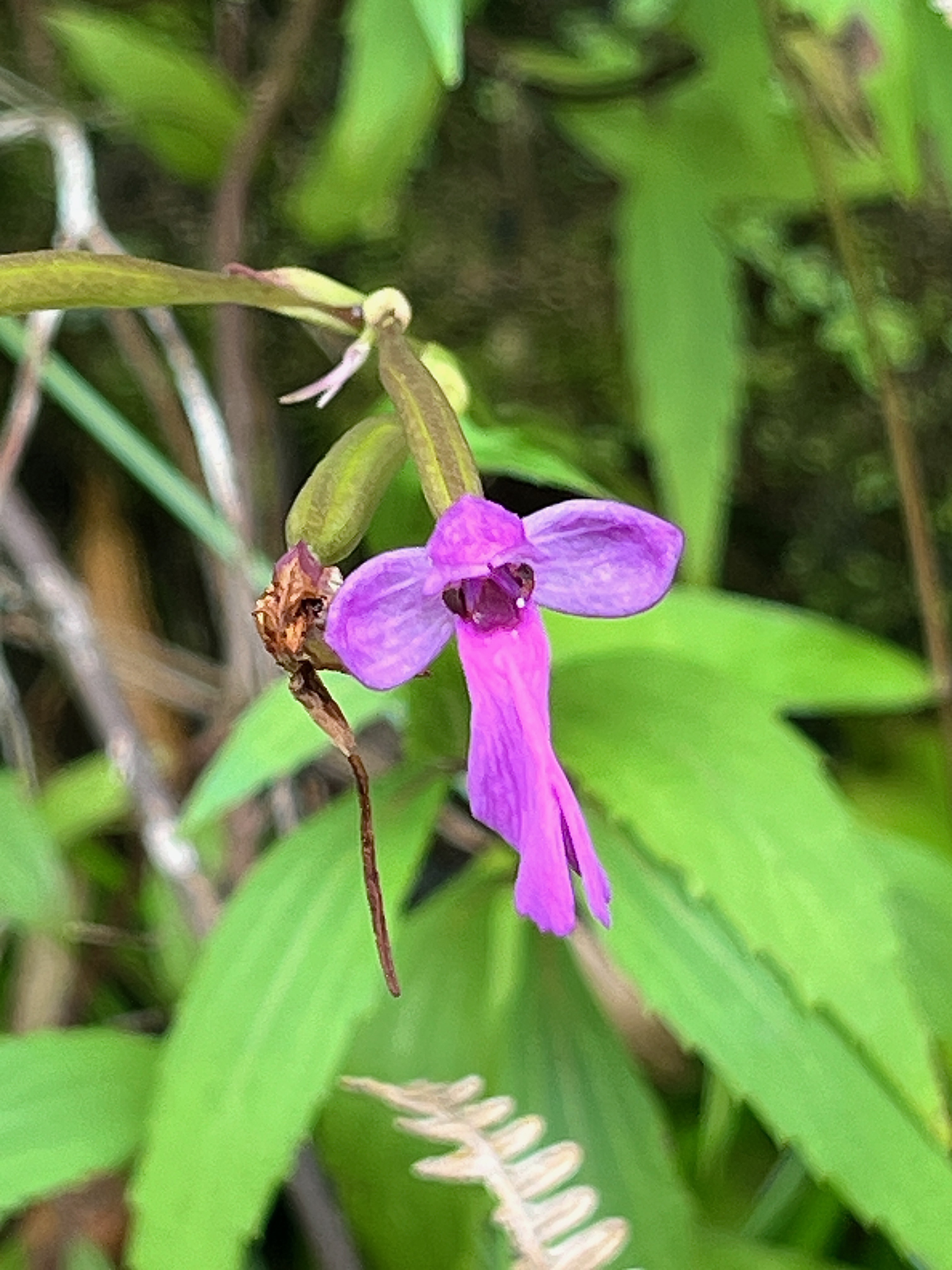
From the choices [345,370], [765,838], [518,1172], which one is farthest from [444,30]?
[518,1172]

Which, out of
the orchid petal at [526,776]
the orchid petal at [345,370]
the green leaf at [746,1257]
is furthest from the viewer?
the green leaf at [746,1257]

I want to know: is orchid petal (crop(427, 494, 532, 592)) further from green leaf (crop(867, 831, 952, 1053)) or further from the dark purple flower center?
green leaf (crop(867, 831, 952, 1053))

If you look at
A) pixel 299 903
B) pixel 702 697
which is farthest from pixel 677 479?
pixel 299 903

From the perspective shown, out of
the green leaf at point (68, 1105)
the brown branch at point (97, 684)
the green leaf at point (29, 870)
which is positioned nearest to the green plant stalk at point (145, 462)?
the brown branch at point (97, 684)

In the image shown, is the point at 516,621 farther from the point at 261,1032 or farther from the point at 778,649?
the point at 778,649

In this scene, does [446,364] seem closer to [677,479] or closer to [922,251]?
[677,479]

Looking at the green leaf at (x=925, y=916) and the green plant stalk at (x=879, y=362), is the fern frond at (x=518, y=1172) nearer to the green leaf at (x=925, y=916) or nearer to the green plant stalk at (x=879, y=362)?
the green leaf at (x=925, y=916)

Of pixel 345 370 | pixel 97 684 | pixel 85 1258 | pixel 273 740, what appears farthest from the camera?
pixel 97 684
